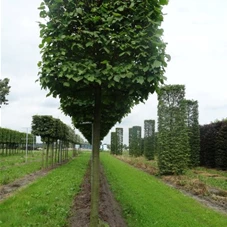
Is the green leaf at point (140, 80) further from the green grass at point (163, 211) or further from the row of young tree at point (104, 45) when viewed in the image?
the green grass at point (163, 211)

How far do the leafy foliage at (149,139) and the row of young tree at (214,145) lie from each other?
6830 mm

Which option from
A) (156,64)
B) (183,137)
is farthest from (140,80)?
(183,137)

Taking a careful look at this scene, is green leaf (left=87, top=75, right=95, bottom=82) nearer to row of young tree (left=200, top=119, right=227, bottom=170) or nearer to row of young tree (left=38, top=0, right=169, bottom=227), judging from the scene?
row of young tree (left=38, top=0, right=169, bottom=227)

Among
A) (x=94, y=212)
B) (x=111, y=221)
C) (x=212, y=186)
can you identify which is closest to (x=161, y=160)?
(x=212, y=186)

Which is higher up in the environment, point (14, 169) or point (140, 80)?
point (140, 80)

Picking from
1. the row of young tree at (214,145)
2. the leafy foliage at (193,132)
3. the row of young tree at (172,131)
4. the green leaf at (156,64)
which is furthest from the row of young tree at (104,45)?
the leafy foliage at (193,132)

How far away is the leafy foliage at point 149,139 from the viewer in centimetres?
3038

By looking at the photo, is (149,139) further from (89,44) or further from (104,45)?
(89,44)

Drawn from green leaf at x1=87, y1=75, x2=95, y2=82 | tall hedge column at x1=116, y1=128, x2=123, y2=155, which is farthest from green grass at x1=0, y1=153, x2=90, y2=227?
tall hedge column at x1=116, y1=128, x2=123, y2=155

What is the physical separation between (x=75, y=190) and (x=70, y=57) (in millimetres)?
6329

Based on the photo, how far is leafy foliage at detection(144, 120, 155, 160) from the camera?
30.4 metres

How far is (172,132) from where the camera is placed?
663 inches

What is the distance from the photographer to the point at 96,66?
13.9ft

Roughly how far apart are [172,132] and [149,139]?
1437 cm
